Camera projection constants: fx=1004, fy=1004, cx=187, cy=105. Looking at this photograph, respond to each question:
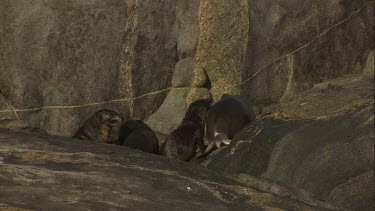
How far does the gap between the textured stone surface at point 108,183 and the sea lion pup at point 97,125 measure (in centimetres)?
188

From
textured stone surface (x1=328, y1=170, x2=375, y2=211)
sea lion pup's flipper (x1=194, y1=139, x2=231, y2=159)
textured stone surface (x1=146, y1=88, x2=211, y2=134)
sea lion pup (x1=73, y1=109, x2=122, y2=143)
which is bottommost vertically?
textured stone surface (x1=328, y1=170, x2=375, y2=211)

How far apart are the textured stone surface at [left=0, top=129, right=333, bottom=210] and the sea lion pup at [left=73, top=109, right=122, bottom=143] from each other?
1879mm

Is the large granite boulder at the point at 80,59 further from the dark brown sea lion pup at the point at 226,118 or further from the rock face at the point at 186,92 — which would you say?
the dark brown sea lion pup at the point at 226,118

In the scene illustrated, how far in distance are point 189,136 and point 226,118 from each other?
64 cm

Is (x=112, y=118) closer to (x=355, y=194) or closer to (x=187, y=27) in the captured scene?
(x=187, y=27)

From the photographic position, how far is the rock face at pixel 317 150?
8166 millimetres

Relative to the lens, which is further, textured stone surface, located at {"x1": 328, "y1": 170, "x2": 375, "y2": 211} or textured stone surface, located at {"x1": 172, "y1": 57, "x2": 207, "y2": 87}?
textured stone surface, located at {"x1": 172, "y1": 57, "x2": 207, "y2": 87}

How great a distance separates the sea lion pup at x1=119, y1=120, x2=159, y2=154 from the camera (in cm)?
940

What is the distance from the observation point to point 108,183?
241 inches

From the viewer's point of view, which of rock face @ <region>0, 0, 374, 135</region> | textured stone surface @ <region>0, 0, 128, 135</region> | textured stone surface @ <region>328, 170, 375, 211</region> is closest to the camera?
textured stone surface @ <region>328, 170, 375, 211</region>

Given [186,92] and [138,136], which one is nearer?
[138,136]

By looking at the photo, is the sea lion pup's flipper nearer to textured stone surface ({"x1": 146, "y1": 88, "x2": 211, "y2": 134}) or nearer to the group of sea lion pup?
the group of sea lion pup

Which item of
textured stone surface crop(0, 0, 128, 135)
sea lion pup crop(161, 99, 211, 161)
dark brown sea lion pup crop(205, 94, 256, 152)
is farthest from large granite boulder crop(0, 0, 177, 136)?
dark brown sea lion pup crop(205, 94, 256, 152)

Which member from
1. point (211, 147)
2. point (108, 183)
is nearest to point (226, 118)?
point (211, 147)
